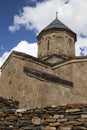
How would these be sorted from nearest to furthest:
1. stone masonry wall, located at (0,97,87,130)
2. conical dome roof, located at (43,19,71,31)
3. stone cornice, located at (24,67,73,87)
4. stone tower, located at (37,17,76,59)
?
stone masonry wall, located at (0,97,87,130) < stone cornice, located at (24,67,73,87) < stone tower, located at (37,17,76,59) < conical dome roof, located at (43,19,71,31)

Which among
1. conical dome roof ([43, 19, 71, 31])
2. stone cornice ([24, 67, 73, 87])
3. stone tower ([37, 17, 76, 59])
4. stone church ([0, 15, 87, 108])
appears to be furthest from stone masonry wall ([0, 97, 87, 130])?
conical dome roof ([43, 19, 71, 31])

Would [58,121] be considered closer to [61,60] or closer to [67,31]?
[61,60]

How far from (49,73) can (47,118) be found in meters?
11.7

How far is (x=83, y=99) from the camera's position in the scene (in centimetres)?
1494

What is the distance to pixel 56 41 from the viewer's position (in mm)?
18609

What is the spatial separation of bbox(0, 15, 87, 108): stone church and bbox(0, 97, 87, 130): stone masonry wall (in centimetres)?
821

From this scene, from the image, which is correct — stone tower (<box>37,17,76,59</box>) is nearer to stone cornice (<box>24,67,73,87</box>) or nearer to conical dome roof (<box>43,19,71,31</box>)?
conical dome roof (<box>43,19,71,31</box>)

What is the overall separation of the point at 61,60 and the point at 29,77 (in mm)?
4302

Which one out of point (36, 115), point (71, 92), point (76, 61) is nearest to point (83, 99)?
point (71, 92)

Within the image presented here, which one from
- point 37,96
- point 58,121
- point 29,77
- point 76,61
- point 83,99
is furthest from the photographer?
point 76,61

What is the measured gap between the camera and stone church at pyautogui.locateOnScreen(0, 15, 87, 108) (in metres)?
13.5

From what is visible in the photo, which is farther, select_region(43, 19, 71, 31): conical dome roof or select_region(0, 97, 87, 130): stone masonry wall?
select_region(43, 19, 71, 31): conical dome roof

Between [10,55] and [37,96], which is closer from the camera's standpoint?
[37,96]

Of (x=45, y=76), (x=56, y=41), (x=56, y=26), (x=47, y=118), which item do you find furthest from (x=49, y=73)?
(x=47, y=118)
